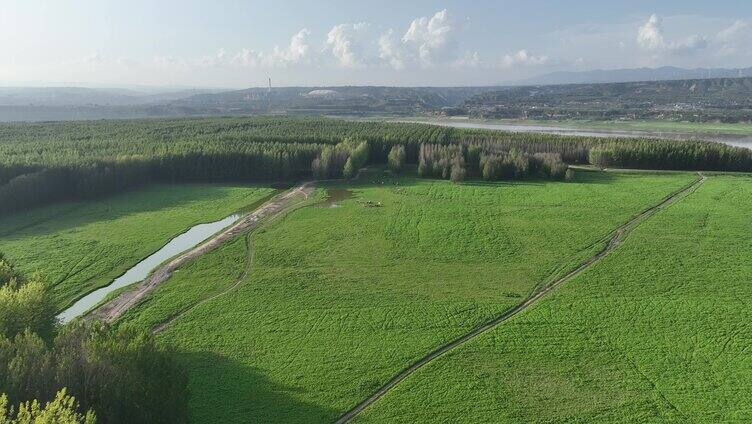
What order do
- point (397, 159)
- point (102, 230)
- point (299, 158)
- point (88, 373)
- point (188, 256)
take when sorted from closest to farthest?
point (88, 373)
point (188, 256)
point (102, 230)
point (397, 159)
point (299, 158)

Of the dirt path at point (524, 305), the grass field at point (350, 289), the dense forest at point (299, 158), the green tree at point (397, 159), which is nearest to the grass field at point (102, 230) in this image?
the dense forest at point (299, 158)

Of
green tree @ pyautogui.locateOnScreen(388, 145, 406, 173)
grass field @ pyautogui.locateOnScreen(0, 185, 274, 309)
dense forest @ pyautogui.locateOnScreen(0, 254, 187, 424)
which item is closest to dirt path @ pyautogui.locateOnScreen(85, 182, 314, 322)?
grass field @ pyautogui.locateOnScreen(0, 185, 274, 309)

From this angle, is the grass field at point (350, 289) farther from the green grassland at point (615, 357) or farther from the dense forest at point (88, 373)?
the dense forest at point (88, 373)

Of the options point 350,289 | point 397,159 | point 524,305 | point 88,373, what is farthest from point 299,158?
point 88,373

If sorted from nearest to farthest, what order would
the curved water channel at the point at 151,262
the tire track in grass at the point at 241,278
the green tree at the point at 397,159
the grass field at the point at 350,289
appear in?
1. the grass field at the point at 350,289
2. the tire track in grass at the point at 241,278
3. the curved water channel at the point at 151,262
4. the green tree at the point at 397,159

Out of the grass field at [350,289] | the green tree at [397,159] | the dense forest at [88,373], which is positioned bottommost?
the grass field at [350,289]

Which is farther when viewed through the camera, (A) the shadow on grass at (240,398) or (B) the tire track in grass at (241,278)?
(B) the tire track in grass at (241,278)

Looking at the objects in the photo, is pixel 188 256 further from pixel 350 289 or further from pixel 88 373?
pixel 88 373
